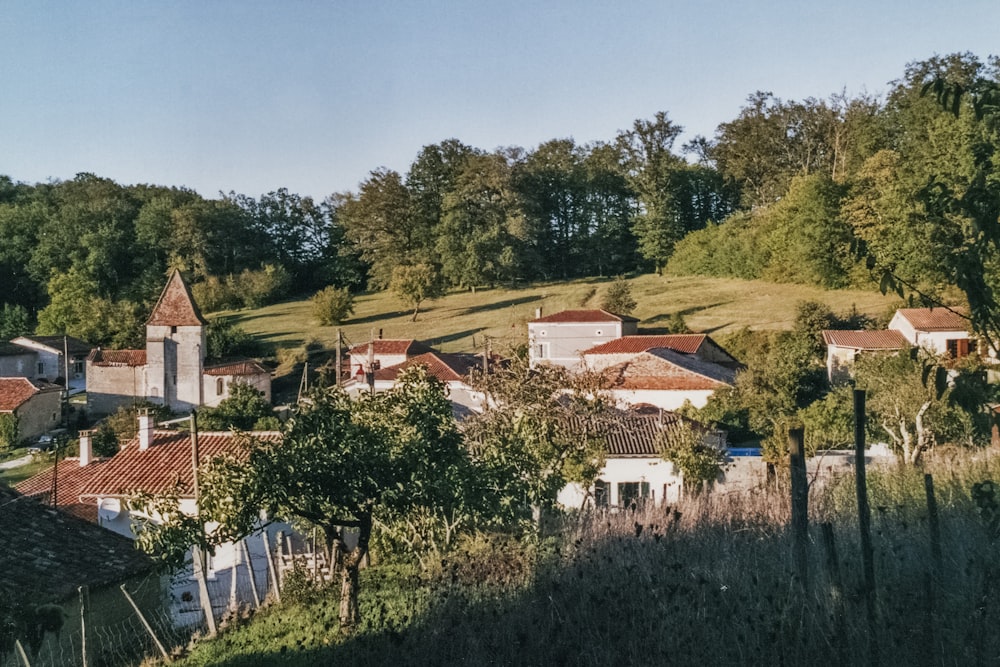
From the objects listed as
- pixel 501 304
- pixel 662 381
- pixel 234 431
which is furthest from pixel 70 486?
pixel 501 304

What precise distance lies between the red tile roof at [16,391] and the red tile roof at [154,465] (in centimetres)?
1568

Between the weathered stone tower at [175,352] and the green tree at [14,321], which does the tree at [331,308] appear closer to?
the weathered stone tower at [175,352]

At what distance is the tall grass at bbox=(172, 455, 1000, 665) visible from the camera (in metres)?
4.85

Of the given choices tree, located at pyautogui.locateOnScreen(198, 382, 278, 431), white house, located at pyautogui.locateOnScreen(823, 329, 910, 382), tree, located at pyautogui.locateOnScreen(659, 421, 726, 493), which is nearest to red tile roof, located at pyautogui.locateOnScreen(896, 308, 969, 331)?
white house, located at pyautogui.locateOnScreen(823, 329, 910, 382)

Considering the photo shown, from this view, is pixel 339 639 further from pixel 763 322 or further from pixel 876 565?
pixel 763 322

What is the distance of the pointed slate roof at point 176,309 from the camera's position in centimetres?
4144

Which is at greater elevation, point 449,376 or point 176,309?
point 176,309

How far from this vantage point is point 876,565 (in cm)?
616

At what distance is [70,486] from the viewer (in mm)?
22031

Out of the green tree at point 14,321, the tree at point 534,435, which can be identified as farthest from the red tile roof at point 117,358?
the tree at point 534,435

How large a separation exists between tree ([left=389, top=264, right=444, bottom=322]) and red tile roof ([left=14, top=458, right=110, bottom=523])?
3103 centimetres

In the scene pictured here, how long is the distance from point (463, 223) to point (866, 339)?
36.6 m

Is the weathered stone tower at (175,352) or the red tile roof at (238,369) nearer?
the red tile roof at (238,369)

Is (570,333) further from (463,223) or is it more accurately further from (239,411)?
(463,223)
